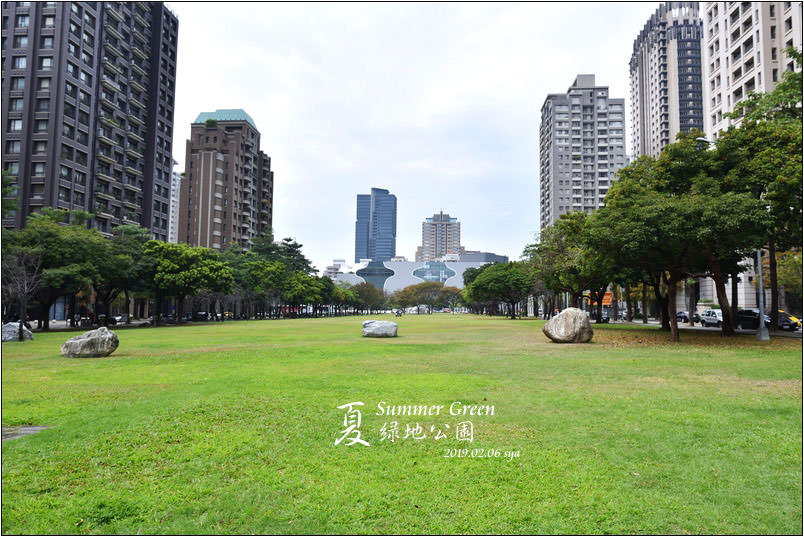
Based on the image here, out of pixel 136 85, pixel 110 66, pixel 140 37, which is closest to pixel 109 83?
pixel 110 66

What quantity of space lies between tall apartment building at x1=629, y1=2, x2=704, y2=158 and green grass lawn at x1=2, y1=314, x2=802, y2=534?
434 ft

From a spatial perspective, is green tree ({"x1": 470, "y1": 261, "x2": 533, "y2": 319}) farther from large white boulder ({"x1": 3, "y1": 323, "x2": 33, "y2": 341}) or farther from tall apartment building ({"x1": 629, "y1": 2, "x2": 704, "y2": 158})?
tall apartment building ({"x1": 629, "y1": 2, "x2": 704, "y2": 158})

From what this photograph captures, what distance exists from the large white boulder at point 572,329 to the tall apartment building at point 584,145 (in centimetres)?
11371

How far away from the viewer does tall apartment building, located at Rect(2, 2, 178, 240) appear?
187 ft

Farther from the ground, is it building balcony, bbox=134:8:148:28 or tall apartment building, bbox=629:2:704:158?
tall apartment building, bbox=629:2:704:158

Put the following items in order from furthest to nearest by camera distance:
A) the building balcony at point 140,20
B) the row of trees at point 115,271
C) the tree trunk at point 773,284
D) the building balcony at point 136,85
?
the building balcony at point 140,20
the building balcony at point 136,85
the row of trees at point 115,271
the tree trunk at point 773,284

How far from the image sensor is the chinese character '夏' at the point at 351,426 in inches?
247

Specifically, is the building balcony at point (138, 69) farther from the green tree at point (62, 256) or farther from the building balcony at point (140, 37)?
the green tree at point (62, 256)

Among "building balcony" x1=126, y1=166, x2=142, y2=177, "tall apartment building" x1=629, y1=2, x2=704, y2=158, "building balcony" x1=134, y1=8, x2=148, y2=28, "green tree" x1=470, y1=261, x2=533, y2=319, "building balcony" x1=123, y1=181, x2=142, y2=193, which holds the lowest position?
"green tree" x1=470, y1=261, x2=533, y2=319

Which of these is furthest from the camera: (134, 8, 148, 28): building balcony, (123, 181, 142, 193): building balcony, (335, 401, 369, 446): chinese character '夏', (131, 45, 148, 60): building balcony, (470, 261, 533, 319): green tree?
(134, 8, 148, 28): building balcony

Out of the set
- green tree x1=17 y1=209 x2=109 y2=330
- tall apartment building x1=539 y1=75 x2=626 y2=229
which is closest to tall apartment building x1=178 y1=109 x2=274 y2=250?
green tree x1=17 y1=209 x2=109 y2=330

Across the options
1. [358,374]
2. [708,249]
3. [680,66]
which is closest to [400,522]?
[358,374]

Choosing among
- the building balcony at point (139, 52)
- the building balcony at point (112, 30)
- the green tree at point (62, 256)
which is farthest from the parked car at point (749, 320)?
the building balcony at point (139, 52)

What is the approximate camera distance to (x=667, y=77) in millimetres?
132875
